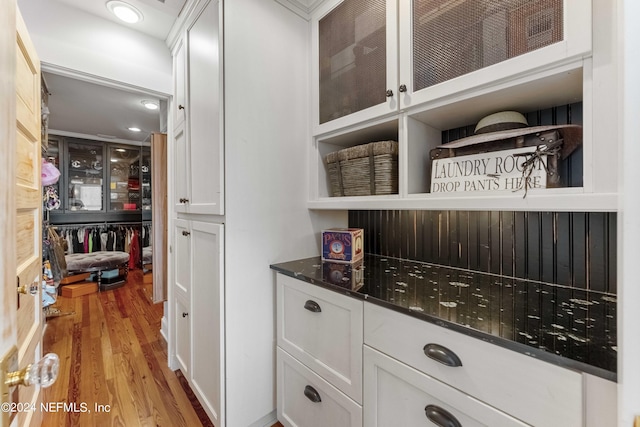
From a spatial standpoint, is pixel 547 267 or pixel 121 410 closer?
pixel 547 267

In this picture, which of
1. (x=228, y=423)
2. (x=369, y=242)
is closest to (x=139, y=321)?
(x=228, y=423)

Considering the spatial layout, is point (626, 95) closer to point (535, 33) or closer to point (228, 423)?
point (535, 33)

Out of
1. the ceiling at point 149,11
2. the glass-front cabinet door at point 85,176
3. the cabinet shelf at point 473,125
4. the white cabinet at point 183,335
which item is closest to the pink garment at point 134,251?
the glass-front cabinet door at point 85,176

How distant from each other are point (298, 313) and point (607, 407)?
3.26 ft

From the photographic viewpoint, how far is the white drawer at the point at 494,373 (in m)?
0.60

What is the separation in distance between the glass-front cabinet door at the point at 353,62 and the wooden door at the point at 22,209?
1.11 metres

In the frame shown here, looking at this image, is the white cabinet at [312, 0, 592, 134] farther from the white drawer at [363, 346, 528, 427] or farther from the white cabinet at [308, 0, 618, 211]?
the white drawer at [363, 346, 528, 427]

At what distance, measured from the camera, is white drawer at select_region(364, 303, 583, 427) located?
0.60 m

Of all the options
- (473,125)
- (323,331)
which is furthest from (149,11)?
(323,331)

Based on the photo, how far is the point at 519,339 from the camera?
0.66 meters

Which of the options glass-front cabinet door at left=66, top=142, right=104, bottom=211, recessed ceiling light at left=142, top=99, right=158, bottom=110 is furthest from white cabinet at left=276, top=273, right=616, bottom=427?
glass-front cabinet door at left=66, top=142, right=104, bottom=211

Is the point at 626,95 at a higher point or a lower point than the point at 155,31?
lower

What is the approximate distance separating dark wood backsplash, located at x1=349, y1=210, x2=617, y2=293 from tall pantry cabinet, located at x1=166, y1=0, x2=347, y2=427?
552mm

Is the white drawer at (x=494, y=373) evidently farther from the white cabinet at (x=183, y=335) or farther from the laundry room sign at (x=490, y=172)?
the white cabinet at (x=183, y=335)
